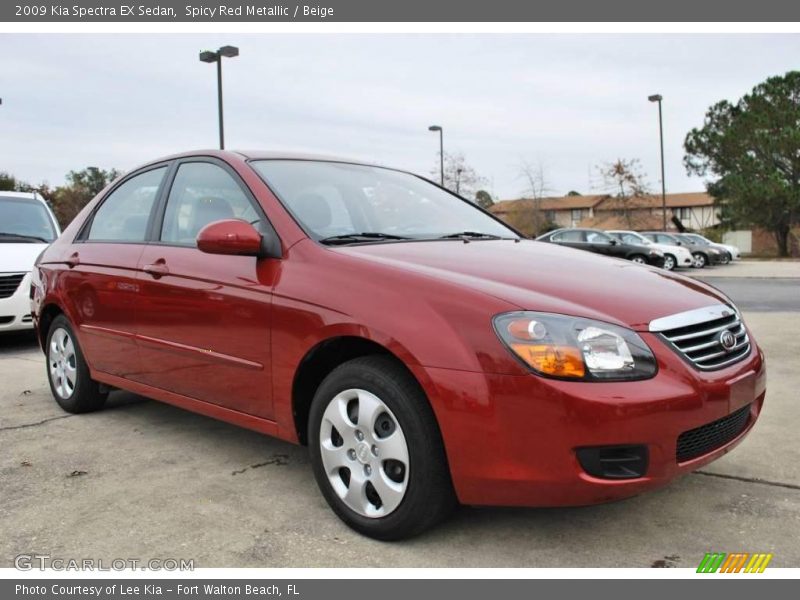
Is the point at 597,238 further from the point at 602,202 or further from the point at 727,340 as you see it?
the point at 602,202

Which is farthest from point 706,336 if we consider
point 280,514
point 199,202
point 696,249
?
point 696,249

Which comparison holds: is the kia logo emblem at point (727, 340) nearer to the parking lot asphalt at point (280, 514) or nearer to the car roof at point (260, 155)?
the parking lot asphalt at point (280, 514)

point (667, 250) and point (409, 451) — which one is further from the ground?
point (667, 250)

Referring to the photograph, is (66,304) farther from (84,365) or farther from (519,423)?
(519,423)

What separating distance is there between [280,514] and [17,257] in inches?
233

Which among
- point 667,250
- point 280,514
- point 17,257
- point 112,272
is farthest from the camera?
point 667,250

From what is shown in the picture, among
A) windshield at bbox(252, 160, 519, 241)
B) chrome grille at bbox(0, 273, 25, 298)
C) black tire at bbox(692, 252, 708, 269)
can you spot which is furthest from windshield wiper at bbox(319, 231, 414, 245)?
black tire at bbox(692, 252, 708, 269)

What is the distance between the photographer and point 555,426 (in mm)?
2312

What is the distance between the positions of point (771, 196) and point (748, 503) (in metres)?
35.0

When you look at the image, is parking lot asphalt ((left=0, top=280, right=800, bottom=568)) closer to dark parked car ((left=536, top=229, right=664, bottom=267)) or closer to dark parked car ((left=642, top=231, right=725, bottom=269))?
dark parked car ((left=536, top=229, right=664, bottom=267))

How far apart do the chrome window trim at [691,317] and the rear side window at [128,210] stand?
284cm

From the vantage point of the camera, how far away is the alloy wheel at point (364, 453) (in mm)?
2592

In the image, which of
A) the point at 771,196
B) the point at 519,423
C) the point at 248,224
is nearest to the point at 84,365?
the point at 248,224

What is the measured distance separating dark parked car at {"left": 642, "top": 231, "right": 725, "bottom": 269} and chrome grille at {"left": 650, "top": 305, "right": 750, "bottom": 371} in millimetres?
25394
